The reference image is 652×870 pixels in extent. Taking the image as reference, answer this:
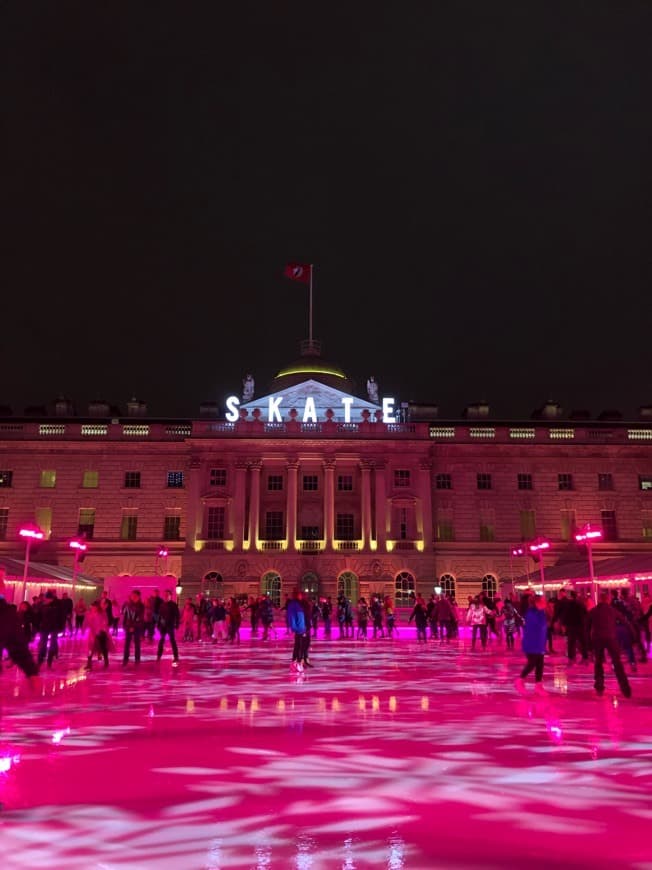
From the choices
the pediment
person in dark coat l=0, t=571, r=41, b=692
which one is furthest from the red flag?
person in dark coat l=0, t=571, r=41, b=692

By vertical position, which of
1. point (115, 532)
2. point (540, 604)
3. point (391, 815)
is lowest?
point (391, 815)

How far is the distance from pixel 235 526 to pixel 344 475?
9.72 m

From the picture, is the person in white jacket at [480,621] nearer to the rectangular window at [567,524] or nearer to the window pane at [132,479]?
the rectangular window at [567,524]

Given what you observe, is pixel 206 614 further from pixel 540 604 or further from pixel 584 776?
pixel 584 776

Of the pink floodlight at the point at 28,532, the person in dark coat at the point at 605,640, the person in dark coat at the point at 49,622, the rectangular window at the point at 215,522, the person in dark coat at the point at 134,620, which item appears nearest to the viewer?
the person in dark coat at the point at 605,640

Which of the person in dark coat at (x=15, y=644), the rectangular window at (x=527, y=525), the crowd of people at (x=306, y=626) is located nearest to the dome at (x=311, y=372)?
the rectangular window at (x=527, y=525)

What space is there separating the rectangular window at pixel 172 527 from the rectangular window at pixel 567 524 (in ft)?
99.5

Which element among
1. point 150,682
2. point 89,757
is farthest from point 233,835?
point 150,682

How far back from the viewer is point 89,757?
25.3 ft

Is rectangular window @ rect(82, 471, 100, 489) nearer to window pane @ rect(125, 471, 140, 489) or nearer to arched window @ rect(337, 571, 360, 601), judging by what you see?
window pane @ rect(125, 471, 140, 489)

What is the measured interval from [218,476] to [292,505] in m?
6.54

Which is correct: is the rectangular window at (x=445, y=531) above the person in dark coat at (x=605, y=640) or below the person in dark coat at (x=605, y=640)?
above

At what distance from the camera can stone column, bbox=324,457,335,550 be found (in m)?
55.8

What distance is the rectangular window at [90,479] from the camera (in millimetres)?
57781
